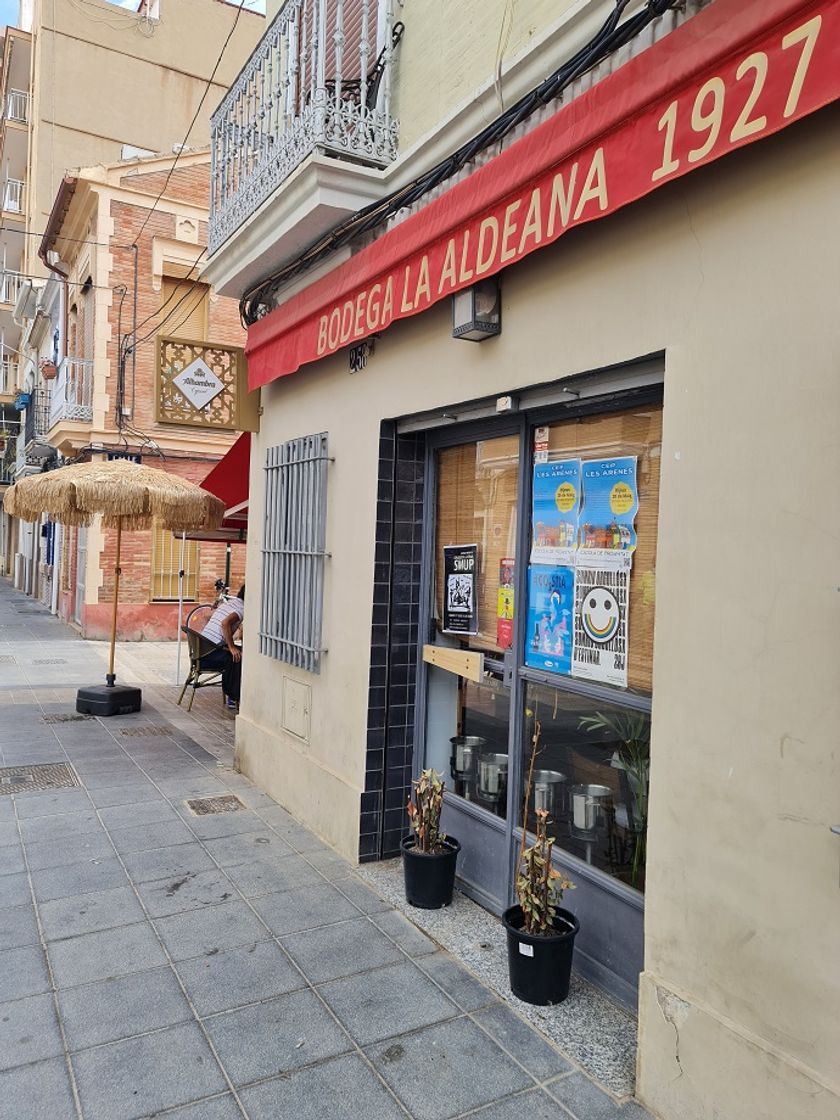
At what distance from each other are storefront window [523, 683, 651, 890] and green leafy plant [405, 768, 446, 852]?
18.5 inches

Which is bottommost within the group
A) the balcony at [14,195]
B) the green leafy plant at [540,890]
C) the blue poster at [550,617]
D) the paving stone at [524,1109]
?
the paving stone at [524,1109]

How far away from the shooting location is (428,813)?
4062 mm

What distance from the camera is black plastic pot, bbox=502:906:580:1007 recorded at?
3.17m

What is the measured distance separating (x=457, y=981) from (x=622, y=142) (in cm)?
340

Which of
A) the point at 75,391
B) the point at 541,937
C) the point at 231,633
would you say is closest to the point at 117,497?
the point at 231,633

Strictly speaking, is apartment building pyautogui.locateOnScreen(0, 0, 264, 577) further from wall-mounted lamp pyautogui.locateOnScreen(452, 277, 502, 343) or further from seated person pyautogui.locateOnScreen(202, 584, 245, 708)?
wall-mounted lamp pyautogui.locateOnScreen(452, 277, 502, 343)

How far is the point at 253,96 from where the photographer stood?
5812 millimetres

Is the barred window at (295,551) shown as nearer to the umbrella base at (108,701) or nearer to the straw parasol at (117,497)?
the straw parasol at (117,497)

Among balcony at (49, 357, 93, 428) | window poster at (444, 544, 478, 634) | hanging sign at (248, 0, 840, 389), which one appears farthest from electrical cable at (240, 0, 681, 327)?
balcony at (49, 357, 93, 428)

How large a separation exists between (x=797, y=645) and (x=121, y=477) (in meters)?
7.34

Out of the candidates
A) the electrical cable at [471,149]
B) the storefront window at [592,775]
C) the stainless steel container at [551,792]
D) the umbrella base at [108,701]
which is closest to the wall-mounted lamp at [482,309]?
the electrical cable at [471,149]

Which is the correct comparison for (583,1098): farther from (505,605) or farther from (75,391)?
(75,391)

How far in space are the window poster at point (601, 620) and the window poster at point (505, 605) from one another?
535 mm

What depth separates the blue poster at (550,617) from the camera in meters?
3.70
